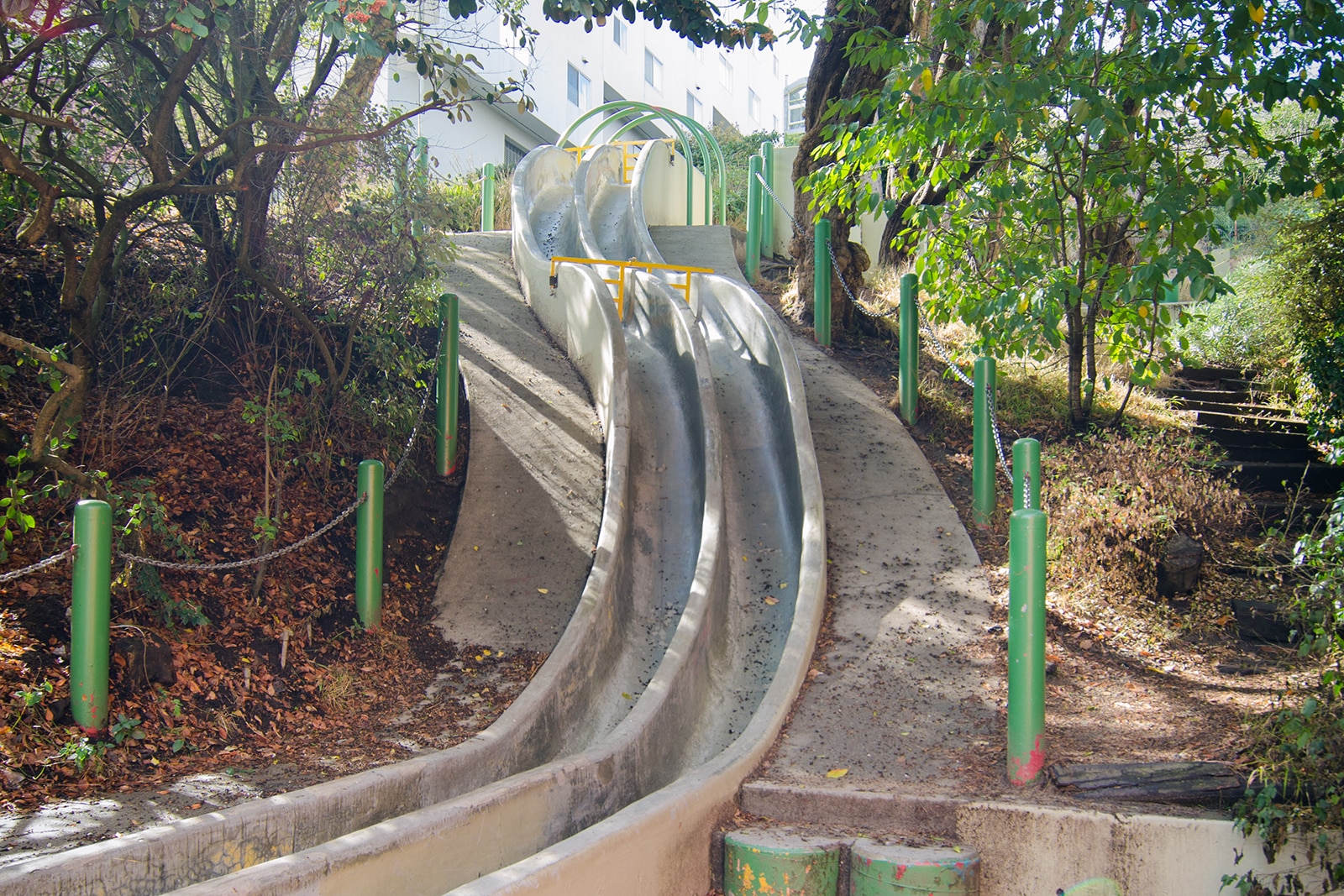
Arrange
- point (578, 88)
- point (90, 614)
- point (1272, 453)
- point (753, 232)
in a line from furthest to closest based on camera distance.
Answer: point (578, 88), point (753, 232), point (1272, 453), point (90, 614)

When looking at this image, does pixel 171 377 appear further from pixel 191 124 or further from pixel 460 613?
pixel 460 613

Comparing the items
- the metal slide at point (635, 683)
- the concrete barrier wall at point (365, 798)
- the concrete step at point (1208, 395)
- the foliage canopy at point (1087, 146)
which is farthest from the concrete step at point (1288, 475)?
the concrete barrier wall at point (365, 798)

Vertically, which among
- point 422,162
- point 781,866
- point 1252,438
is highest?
point 422,162

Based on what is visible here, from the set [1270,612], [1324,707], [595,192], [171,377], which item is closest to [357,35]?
[171,377]

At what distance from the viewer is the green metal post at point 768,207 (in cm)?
1522

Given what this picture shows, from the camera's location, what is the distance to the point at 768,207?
15.7 m

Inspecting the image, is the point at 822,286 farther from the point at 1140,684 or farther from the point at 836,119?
the point at 1140,684

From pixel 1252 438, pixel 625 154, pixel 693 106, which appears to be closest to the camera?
pixel 1252 438

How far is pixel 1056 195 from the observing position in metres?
7.21

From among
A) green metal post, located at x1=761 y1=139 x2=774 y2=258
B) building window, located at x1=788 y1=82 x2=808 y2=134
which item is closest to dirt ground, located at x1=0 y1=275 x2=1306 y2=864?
green metal post, located at x1=761 y1=139 x2=774 y2=258

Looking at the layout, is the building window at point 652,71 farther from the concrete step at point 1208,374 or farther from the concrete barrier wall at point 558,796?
the concrete barrier wall at point 558,796

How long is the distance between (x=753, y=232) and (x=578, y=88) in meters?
16.6

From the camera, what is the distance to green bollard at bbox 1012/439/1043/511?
192 inches

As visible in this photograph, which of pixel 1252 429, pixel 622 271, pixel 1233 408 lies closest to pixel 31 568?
pixel 622 271
